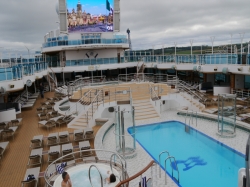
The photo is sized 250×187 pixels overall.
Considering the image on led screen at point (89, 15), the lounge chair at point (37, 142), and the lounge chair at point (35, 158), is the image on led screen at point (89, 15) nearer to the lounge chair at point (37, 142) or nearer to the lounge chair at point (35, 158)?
the lounge chair at point (37, 142)

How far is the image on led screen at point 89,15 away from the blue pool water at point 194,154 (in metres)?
16.1

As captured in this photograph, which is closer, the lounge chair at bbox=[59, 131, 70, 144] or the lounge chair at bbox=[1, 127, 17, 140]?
the lounge chair at bbox=[59, 131, 70, 144]

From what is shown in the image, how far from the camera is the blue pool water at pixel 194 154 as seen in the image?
25.0ft

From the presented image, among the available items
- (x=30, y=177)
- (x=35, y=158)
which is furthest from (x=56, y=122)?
(x=30, y=177)

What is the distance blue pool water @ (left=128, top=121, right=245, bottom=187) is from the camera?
300 inches

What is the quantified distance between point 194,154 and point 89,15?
19.8 meters

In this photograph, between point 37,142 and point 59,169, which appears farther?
point 37,142

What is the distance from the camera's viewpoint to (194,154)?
30.7 ft

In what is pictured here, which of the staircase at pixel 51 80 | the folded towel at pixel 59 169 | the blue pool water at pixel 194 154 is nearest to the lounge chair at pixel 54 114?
the blue pool water at pixel 194 154

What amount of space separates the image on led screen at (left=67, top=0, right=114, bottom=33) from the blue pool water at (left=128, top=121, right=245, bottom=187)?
16081 mm

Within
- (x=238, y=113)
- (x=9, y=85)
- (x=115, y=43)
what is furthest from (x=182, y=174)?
(x=115, y=43)

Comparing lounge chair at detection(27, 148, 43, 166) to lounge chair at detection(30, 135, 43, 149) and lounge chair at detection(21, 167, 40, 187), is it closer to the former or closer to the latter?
lounge chair at detection(21, 167, 40, 187)

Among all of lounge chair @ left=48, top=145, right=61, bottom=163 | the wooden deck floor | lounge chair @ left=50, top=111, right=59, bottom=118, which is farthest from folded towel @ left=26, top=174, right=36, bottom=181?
lounge chair @ left=50, top=111, right=59, bottom=118

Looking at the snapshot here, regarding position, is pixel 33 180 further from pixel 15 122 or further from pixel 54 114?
pixel 54 114
